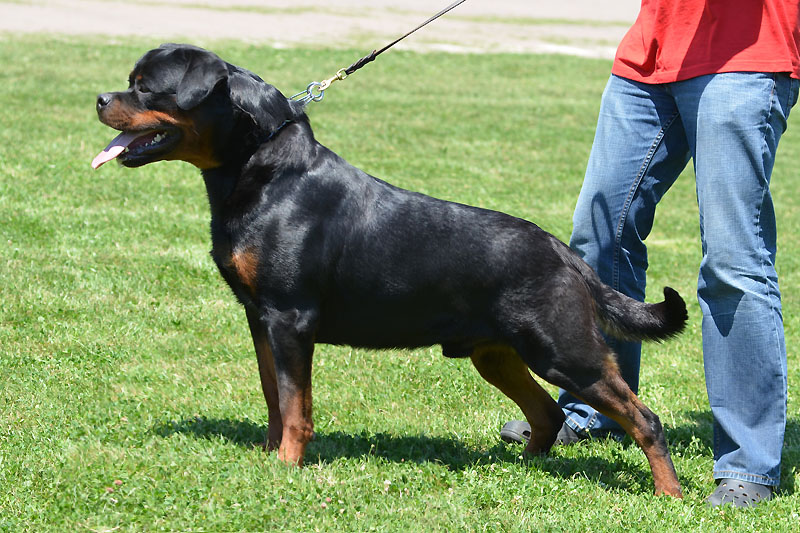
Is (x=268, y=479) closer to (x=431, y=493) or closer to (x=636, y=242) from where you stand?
(x=431, y=493)

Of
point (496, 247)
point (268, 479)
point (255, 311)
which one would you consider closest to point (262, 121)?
point (255, 311)

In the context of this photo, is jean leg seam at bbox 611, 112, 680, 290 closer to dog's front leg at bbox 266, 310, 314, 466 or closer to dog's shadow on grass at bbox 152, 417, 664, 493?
dog's shadow on grass at bbox 152, 417, 664, 493

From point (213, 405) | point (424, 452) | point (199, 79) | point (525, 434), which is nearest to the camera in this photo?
point (199, 79)

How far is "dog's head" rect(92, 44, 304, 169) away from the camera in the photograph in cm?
409

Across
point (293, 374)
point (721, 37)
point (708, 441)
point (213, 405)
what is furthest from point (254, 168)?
point (708, 441)

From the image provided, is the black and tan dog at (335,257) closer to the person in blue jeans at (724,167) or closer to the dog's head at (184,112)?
the dog's head at (184,112)

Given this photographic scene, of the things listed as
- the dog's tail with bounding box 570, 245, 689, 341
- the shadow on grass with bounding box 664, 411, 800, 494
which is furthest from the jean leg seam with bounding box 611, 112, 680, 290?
the shadow on grass with bounding box 664, 411, 800, 494

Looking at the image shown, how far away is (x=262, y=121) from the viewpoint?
163 inches

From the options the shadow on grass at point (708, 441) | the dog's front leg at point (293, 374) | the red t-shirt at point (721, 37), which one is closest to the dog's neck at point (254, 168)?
the dog's front leg at point (293, 374)

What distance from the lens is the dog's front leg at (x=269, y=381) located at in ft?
14.3

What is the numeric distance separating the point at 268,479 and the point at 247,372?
1.62 meters

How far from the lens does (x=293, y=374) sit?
4082 millimetres

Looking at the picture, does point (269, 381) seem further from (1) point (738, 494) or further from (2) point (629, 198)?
(1) point (738, 494)

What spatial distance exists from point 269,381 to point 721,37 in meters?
2.42
